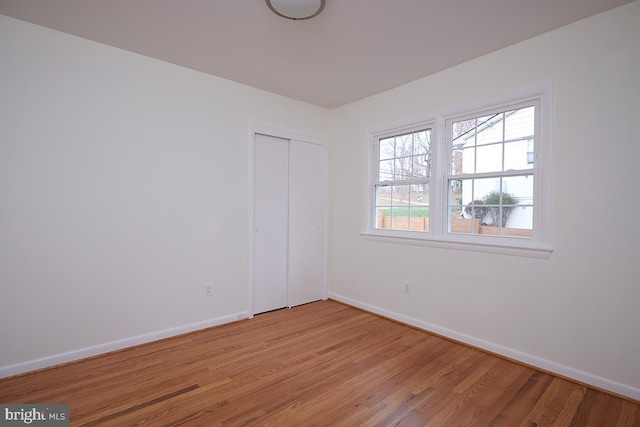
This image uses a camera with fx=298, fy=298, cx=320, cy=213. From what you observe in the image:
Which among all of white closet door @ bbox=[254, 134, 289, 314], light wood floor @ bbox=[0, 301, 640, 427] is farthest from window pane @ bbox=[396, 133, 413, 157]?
light wood floor @ bbox=[0, 301, 640, 427]

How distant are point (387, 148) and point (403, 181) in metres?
0.51

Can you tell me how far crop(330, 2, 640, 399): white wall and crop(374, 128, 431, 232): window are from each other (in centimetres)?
44

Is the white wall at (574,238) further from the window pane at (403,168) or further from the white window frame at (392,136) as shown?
the window pane at (403,168)

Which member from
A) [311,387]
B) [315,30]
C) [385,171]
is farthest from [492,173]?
[311,387]

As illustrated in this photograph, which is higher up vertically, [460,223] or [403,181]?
[403,181]

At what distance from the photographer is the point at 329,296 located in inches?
167

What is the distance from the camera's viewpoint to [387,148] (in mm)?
3680

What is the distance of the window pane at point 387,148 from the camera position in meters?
3.62

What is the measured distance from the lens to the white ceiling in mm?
2061

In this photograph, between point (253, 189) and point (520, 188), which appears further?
point (253, 189)

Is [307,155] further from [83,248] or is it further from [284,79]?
[83,248]

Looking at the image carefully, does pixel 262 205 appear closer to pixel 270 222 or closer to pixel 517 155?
pixel 270 222

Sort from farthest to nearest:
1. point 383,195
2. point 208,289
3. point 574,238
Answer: point 383,195
point 208,289
point 574,238

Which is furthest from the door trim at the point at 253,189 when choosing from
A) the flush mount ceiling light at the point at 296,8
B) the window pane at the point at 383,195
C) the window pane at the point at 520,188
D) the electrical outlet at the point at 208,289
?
the window pane at the point at 520,188
